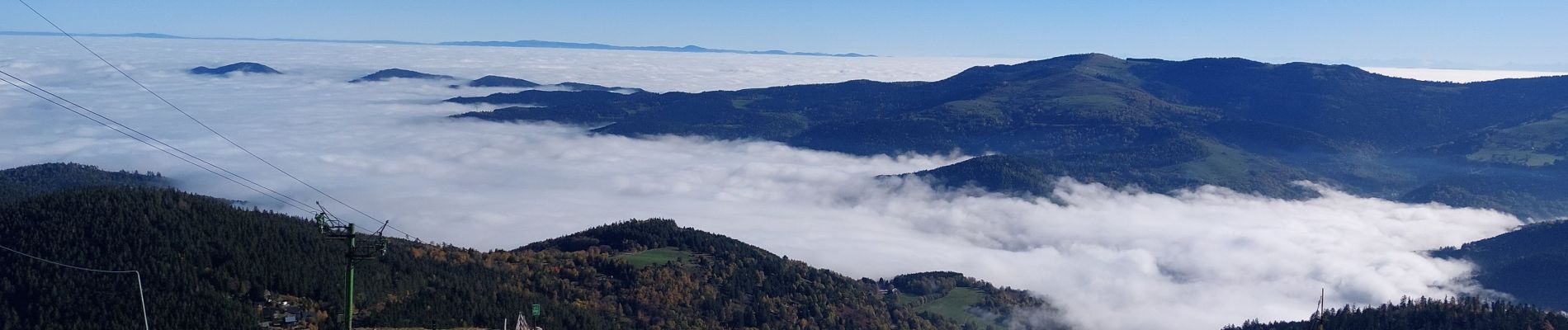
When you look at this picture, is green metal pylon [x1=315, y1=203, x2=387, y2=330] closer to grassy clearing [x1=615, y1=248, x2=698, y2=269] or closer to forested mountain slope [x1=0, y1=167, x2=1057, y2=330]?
forested mountain slope [x1=0, y1=167, x2=1057, y2=330]

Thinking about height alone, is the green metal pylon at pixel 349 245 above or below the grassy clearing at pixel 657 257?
above

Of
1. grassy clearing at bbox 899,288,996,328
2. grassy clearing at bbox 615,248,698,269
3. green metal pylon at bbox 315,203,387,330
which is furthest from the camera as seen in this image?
grassy clearing at bbox 899,288,996,328

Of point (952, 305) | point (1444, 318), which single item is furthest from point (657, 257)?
point (1444, 318)

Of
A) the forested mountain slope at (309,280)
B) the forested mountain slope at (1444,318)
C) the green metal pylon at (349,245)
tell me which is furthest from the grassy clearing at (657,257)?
the green metal pylon at (349,245)

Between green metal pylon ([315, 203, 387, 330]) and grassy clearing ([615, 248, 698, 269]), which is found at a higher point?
green metal pylon ([315, 203, 387, 330])

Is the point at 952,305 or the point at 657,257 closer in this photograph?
the point at 657,257

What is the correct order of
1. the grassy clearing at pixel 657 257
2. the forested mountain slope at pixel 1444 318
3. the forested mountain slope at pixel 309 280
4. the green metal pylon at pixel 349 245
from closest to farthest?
the green metal pylon at pixel 349 245, the forested mountain slope at pixel 309 280, the forested mountain slope at pixel 1444 318, the grassy clearing at pixel 657 257

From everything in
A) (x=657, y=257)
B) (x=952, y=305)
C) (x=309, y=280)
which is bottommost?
(x=952, y=305)

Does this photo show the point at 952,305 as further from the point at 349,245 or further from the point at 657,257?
the point at 349,245

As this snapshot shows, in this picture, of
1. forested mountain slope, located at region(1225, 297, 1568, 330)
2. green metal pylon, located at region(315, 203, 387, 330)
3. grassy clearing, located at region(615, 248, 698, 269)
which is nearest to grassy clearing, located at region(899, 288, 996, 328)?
grassy clearing, located at region(615, 248, 698, 269)

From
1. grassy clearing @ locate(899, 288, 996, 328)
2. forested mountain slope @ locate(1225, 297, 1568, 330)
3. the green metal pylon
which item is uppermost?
the green metal pylon

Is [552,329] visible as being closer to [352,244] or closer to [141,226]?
[141,226]

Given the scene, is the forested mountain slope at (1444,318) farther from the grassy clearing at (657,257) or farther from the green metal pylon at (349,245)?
the green metal pylon at (349,245)
